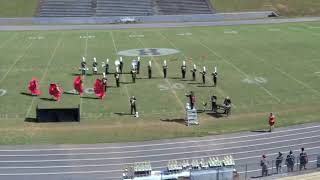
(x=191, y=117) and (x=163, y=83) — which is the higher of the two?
(x=163, y=83)

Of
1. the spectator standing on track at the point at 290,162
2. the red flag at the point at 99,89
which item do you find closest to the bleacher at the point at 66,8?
the red flag at the point at 99,89

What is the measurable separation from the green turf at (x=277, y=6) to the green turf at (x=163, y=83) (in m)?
19.3

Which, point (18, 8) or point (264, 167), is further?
point (18, 8)

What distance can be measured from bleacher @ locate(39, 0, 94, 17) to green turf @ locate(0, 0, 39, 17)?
1193 millimetres

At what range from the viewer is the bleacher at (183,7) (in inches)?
2876

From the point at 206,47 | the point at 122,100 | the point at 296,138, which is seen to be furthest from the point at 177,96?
the point at 206,47

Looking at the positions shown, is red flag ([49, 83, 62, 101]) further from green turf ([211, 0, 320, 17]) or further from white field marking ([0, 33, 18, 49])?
green turf ([211, 0, 320, 17])

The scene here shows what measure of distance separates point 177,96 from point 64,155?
9931mm

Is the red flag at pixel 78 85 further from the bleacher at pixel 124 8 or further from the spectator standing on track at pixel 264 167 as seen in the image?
the bleacher at pixel 124 8

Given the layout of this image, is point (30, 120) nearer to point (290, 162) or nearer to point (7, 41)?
point (290, 162)

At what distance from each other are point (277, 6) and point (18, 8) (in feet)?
113

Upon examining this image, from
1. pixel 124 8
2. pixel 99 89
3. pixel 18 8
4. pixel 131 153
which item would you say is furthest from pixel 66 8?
pixel 131 153

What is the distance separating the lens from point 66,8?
7312 cm

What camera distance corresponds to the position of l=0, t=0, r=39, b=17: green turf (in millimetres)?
71312
